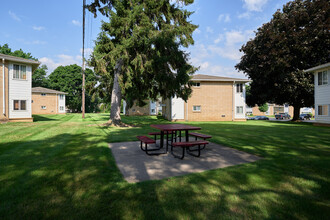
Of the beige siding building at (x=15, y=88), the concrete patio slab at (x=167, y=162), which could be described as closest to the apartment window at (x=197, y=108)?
the concrete patio slab at (x=167, y=162)

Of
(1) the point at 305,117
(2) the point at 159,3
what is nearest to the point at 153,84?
(2) the point at 159,3

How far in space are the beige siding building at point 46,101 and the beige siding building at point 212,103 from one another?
108 feet

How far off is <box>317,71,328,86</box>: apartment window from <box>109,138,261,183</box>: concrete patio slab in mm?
19845

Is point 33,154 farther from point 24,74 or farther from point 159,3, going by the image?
point 24,74

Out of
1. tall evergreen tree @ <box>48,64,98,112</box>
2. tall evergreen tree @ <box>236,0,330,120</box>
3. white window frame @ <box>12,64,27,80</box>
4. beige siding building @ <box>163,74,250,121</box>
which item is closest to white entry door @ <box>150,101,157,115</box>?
tall evergreen tree @ <box>48,64,98,112</box>

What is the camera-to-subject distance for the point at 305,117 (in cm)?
4297

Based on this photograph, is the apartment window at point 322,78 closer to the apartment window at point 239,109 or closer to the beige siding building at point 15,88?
the apartment window at point 239,109

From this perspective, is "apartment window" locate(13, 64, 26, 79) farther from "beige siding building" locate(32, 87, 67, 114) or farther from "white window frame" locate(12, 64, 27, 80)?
"beige siding building" locate(32, 87, 67, 114)

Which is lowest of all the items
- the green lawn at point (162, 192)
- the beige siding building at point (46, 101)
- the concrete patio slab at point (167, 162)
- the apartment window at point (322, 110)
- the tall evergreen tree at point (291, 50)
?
the concrete patio slab at point (167, 162)

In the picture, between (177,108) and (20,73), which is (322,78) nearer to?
(177,108)

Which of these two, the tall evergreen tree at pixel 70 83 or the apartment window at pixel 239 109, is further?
the tall evergreen tree at pixel 70 83

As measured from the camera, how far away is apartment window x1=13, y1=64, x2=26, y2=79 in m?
18.5

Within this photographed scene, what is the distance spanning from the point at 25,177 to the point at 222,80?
2643 cm

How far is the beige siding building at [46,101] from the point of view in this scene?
41.5 meters
